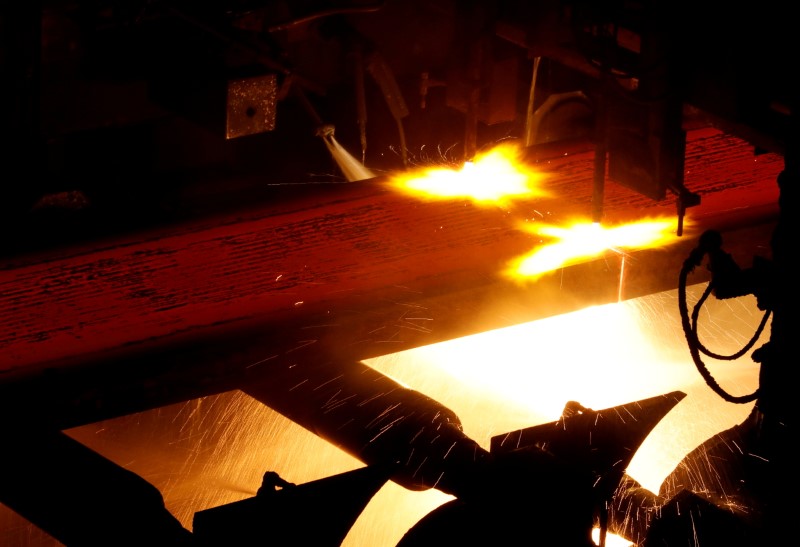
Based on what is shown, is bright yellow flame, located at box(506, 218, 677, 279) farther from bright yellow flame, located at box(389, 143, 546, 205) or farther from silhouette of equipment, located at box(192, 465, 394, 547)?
silhouette of equipment, located at box(192, 465, 394, 547)

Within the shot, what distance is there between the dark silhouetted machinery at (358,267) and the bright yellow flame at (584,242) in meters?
0.06

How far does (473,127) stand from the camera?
10.2ft

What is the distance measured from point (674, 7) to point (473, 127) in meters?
0.93

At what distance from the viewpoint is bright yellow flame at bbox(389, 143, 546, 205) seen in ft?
9.14

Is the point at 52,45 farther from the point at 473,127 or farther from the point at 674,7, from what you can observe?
the point at 674,7

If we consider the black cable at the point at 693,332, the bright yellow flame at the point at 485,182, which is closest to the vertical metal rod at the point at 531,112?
the bright yellow flame at the point at 485,182

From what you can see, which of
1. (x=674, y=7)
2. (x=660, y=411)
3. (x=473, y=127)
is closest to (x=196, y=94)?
(x=473, y=127)

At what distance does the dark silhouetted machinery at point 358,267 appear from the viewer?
7.74 ft

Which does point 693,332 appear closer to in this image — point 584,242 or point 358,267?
point 584,242

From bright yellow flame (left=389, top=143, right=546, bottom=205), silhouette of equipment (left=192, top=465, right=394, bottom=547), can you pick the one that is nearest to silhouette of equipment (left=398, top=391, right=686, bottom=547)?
silhouette of equipment (left=192, top=465, right=394, bottom=547)

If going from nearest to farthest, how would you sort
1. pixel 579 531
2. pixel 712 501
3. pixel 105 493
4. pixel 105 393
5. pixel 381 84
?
1. pixel 579 531
2. pixel 712 501
3. pixel 105 493
4. pixel 105 393
5. pixel 381 84

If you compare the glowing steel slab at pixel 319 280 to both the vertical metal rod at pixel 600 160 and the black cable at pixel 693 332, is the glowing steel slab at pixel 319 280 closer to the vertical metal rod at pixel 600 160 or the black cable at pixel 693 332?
the vertical metal rod at pixel 600 160

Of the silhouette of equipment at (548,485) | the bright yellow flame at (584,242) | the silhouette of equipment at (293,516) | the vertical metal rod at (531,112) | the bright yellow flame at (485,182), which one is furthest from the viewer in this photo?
the vertical metal rod at (531,112)

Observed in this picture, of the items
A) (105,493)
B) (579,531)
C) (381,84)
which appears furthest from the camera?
(381,84)
